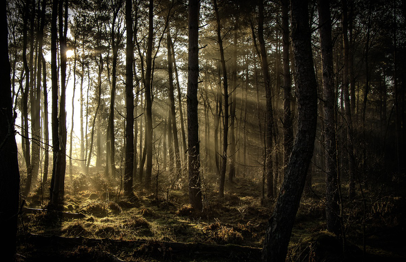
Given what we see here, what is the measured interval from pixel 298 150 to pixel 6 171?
15.9 feet

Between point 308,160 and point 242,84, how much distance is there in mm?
16555

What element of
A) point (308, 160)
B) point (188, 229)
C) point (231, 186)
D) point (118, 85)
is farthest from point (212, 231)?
point (118, 85)

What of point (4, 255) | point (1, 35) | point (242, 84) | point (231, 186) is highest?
point (242, 84)

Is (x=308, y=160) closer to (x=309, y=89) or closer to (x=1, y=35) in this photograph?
(x=309, y=89)

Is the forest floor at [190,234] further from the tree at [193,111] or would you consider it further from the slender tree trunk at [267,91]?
the slender tree trunk at [267,91]

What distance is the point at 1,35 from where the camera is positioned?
3459 mm

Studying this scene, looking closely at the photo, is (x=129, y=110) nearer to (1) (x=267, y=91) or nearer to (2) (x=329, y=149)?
(1) (x=267, y=91)

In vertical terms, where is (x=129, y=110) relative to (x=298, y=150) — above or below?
above

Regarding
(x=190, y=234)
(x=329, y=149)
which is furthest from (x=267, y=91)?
(x=190, y=234)

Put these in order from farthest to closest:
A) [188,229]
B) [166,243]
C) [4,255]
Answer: [188,229], [166,243], [4,255]

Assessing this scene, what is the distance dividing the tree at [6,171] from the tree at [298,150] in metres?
4.15

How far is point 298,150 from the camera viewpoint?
3525 mm

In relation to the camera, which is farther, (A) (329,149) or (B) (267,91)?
(B) (267,91)

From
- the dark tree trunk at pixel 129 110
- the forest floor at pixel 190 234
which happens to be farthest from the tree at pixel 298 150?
the dark tree trunk at pixel 129 110
